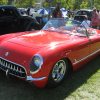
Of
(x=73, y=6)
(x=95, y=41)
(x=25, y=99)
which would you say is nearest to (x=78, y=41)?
(x=95, y=41)

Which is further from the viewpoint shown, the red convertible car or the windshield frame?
the windshield frame

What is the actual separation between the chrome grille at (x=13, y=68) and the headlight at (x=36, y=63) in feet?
0.71

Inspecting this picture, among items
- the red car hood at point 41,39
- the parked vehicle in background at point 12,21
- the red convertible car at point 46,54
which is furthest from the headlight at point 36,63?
the parked vehicle in background at point 12,21

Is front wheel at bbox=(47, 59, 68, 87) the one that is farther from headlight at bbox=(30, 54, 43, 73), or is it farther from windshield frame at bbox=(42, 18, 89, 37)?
windshield frame at bbox=(42, 18, 89, 37)

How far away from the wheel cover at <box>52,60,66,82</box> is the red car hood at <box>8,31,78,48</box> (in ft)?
1.48

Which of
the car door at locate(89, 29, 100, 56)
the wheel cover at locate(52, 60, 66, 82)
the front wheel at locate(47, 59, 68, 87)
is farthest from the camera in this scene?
the car door at locate(89, 29, 100, 56)

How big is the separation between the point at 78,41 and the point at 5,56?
5.63ft

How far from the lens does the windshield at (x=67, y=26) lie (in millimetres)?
6325

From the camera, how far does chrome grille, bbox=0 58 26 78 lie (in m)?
4.67

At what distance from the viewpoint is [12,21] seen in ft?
34.0

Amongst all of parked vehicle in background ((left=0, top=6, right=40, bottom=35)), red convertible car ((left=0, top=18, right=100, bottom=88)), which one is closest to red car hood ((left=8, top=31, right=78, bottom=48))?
red convertible car ((left=0, top=18, right=100, bottom=88))

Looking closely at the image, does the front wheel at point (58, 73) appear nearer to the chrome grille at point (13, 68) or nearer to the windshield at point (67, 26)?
the chrome grille at point (13, 68)

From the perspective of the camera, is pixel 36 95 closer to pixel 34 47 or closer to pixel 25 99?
pixel 25 99

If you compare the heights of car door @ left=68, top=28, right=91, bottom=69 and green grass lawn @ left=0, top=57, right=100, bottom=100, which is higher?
car door @ left=68, top=28, right=91, bottom=69
